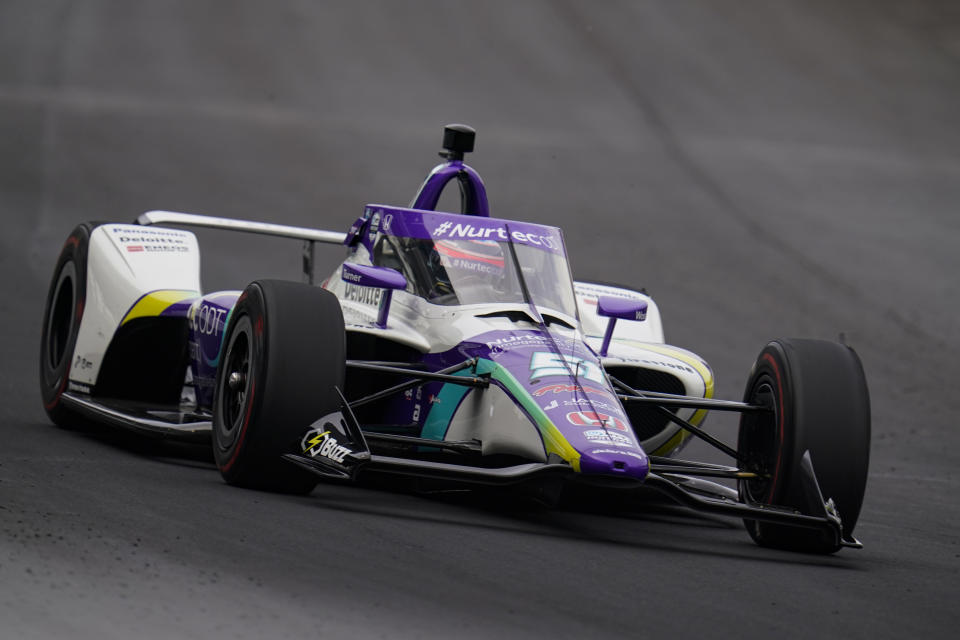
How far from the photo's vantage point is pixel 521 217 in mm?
20125

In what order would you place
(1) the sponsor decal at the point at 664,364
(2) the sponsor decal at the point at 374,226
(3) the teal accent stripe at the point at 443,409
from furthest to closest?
1. (2) the sponsor decal at the point at 374,226
2. (1) the sponsor decal at the point at 664,364
3. (3) the teal accent stripe at the point at 443,409

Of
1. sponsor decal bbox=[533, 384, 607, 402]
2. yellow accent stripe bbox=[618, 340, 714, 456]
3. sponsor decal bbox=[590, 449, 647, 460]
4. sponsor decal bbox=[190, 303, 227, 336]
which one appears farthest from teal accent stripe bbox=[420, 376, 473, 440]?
sponsor decal bbox=[190, 303, 227, 336]

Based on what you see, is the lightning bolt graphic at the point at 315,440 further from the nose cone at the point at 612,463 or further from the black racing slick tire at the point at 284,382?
the nose cone at the point at 612,463

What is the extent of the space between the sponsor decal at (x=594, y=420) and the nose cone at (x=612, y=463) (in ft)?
0.71

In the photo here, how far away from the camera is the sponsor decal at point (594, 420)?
6398mm

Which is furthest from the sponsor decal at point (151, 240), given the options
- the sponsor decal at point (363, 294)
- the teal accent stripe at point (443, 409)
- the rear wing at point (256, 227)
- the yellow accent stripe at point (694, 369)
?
the yellow accent stripe at point (694, 369)

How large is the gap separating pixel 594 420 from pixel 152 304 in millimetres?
3736

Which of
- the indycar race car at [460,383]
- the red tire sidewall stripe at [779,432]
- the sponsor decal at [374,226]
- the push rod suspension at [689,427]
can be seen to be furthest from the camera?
the sponsor decal at [374,226]

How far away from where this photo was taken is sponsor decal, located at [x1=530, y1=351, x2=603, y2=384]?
6.78m

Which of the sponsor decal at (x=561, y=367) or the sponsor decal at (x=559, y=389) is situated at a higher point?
the sponsor decal at (x=561, y=367)

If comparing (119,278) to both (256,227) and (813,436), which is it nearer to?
(256,227)

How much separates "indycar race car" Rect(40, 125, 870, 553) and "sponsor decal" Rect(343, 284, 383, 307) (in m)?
0.01

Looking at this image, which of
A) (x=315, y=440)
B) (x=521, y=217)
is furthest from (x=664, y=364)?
(x=521, y=217)

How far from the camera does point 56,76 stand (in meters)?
24.9
